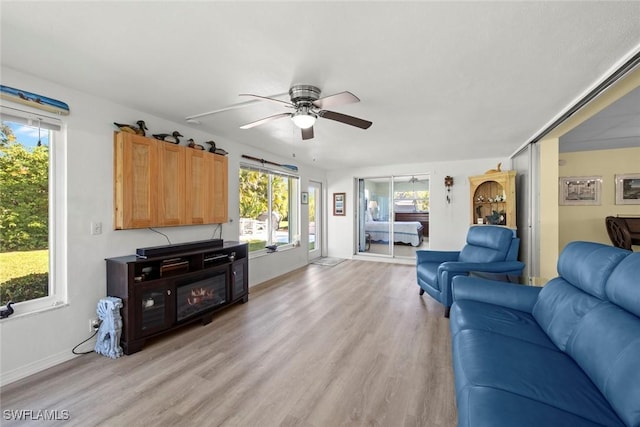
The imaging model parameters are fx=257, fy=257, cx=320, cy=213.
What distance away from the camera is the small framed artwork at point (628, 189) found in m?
4.51

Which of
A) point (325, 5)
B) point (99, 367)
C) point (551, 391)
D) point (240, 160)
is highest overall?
point (325, 5)

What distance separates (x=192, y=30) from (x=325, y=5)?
81 centimetres

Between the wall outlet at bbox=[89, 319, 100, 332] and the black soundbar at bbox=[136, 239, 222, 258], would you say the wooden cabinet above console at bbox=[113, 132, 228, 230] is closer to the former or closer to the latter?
the black soundbar at bbox=[136, 239, 222, 258]

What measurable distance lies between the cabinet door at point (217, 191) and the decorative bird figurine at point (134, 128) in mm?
785

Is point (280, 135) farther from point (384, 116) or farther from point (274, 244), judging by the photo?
point (274, 244)

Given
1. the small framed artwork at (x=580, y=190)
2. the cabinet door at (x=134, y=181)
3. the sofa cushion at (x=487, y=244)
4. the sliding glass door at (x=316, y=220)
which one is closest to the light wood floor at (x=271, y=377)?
the sofa cushion at (x=487, y=244)

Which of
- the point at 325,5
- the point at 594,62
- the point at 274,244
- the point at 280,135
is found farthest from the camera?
the point at 274,244

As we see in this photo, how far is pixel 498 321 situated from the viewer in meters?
1.82

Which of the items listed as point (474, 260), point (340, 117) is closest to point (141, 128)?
point (340, 117)

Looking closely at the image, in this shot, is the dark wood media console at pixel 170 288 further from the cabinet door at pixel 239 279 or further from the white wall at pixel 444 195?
the white wall at pixel 444 195

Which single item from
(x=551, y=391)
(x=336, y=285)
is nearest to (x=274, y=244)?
(x=336, y=285)

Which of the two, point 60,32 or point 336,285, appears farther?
point 336,285

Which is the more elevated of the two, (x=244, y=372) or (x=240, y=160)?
(x=240, y=160)

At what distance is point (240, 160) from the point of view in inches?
162
